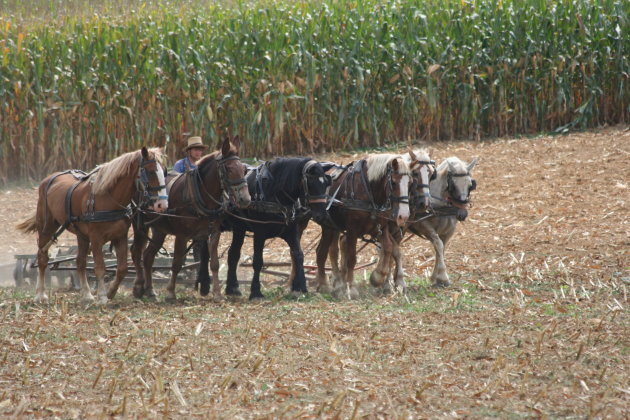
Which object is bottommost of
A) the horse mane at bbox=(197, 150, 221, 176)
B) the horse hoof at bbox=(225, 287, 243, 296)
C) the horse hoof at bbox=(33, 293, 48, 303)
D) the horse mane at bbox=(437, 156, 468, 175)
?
the horse hoof at bbox=(225, 287, 243, 296)

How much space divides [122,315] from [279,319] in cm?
154

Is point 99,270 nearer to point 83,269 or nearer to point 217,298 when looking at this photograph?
point 83,269

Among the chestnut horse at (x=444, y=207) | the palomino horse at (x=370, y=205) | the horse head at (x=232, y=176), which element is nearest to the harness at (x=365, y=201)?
the palomino horse at (x=370, y=205)

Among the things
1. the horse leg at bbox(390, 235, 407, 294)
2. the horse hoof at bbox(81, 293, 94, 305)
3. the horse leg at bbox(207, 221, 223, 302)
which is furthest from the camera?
the horse leg at bbox(390, 235, 407, 294)

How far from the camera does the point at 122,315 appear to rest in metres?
9.52

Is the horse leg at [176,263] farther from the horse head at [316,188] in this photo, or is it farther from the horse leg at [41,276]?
the horse head at [316,188]

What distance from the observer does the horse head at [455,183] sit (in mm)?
11570

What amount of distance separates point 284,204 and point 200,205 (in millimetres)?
922

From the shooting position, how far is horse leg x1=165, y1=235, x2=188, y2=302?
434 inches

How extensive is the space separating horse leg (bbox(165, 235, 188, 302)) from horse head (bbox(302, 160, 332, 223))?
1530 millimetres

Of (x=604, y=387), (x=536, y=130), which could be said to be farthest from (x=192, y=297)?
(x=536, y=130)

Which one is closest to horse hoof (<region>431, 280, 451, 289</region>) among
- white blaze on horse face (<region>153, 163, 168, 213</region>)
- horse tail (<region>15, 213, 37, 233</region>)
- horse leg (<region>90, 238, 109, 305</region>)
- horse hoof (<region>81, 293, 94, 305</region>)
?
white blaze on horse face (<region>153, 163, 168, 213</region>)

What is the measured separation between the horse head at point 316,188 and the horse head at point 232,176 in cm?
67

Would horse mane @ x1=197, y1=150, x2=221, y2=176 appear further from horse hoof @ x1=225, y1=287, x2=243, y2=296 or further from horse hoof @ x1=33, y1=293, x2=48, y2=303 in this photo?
horse hoof @ x1=33, y1=293, x2=48, y2=303
